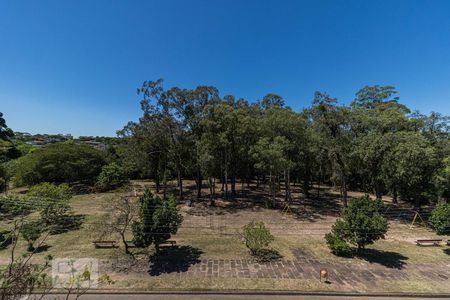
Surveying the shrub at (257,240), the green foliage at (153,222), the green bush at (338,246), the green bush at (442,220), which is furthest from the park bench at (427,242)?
the green foliage at (153,222)

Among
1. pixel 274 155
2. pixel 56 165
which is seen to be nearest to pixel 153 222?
pixel 274 155

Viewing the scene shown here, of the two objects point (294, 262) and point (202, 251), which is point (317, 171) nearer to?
point (294, 262)

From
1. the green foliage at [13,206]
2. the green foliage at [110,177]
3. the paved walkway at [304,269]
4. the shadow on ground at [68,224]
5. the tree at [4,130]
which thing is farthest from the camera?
the tree at [4,130]

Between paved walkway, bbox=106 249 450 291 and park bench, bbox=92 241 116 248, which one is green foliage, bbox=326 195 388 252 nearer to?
paved walkway, bbox=106 249 450 291

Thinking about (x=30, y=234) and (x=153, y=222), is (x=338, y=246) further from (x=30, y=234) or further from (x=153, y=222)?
(x=30, y=234)

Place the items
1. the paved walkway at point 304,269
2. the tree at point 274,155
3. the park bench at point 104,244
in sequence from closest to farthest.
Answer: the paved walkway at point 304,269
the park bench at point 104,244
the tree at point 274,155

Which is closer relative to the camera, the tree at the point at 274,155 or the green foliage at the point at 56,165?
the tree at the point at 274,155

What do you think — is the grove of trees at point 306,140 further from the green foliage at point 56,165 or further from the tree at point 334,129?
the green foliage at point 56,165
